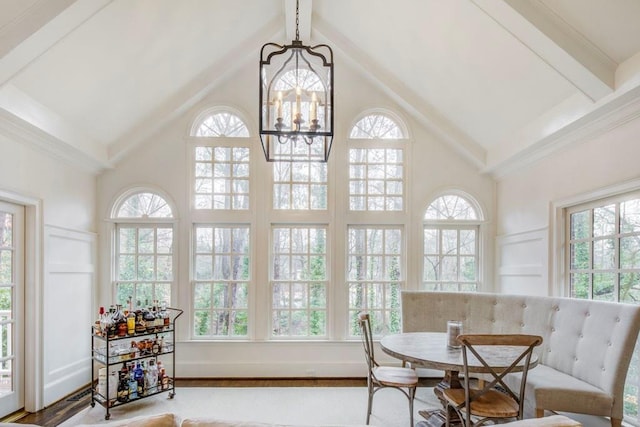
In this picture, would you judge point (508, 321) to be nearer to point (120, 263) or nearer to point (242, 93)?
point (242, 93)

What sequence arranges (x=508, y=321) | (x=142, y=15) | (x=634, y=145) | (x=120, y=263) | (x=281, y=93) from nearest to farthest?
(x=281, y=93)
(x=634, y=145)
(x=142, y=15)
(x=508, y=321)
(x=120, y=263)

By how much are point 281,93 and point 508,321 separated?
3206 millimetres

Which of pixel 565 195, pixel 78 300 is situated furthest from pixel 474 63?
pixel 78 300

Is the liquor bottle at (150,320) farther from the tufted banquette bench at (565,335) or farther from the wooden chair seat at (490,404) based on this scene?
the wooden chair seat at (490,404)

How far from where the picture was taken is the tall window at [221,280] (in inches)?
187

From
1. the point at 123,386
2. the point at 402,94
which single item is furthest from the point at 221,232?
the point at 402,94

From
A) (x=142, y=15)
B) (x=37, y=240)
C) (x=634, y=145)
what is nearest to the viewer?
(x=634, y=145)

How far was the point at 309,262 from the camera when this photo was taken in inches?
190

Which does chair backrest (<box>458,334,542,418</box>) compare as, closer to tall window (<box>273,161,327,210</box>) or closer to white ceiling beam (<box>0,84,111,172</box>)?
tall window (<box>273,161,327,210</box>)

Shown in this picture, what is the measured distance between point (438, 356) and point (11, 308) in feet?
11.9

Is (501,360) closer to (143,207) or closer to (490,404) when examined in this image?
(490,404)

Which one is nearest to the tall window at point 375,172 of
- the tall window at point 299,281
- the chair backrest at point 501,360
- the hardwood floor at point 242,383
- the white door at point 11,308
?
the tall window at point 299,281

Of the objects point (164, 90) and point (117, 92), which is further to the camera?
point (164, 90)

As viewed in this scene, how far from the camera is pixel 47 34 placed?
9.05 ft
